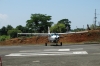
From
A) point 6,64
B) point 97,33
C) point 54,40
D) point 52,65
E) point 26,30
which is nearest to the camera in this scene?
point 52,65

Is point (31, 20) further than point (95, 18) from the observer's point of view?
Yes

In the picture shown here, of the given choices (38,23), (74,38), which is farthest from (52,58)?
(38,23)

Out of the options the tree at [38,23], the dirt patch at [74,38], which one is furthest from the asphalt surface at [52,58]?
the tree at [38,23]

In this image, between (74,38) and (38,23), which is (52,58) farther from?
(38,23)

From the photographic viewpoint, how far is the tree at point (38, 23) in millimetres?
112100

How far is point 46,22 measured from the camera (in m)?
114

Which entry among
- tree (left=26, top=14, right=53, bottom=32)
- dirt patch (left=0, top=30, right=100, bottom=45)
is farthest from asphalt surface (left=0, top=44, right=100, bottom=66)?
tree (left=26, top=14, right=53, bottom=32)

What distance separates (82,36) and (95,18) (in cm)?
1993

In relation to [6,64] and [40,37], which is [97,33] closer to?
[40,37]

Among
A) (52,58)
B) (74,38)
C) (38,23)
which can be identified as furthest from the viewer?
(38,23)

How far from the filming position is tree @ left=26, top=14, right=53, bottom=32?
112100 mm

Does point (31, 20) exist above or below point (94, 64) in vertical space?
above

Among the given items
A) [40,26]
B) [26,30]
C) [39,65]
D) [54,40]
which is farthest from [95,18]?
[39,65]

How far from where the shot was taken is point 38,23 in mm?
114938
